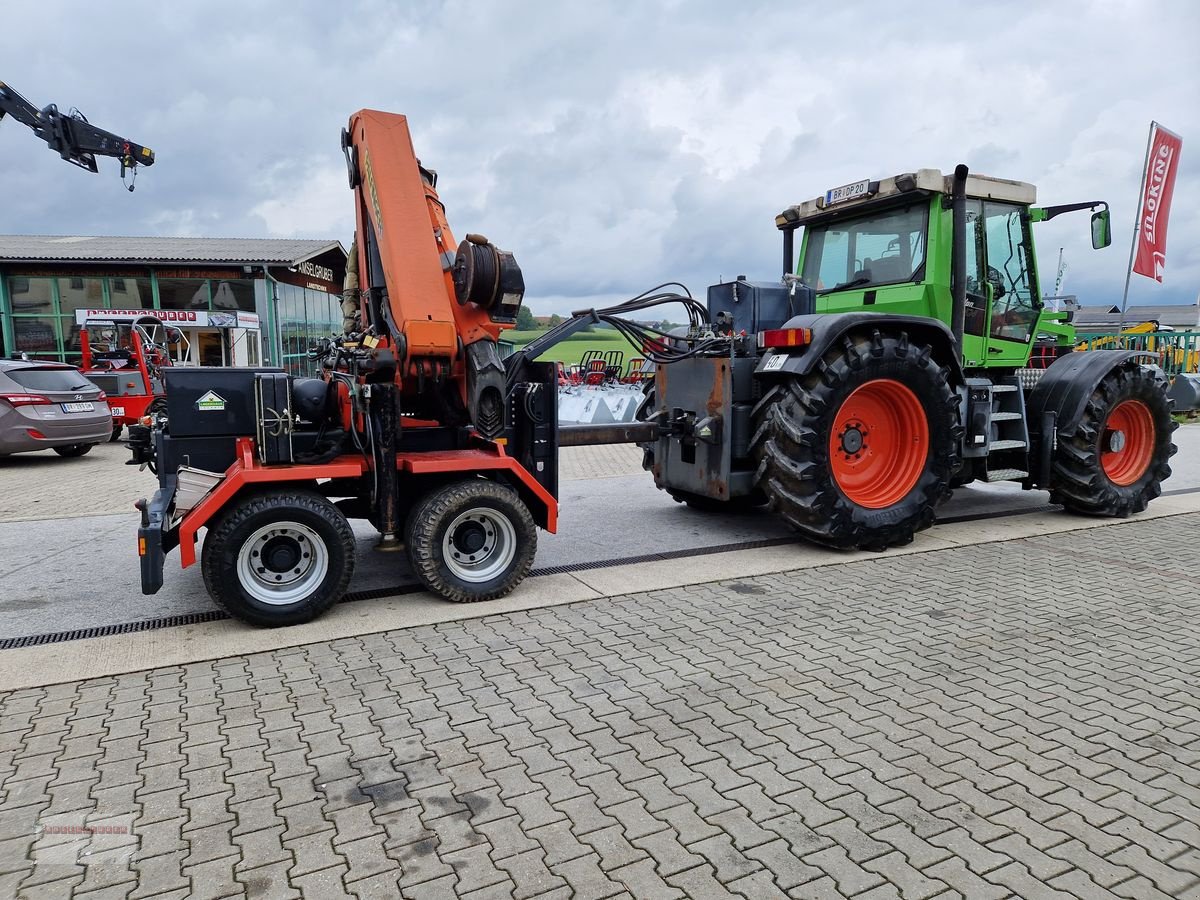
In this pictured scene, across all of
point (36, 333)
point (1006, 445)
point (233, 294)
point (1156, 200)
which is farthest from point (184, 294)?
point (1156, 200)

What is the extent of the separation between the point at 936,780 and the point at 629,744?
3.81 ft

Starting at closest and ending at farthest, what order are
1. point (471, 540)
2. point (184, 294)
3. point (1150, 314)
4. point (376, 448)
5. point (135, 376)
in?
point (376, 448) → point (471, 540) → point (135, 376) → point (184, 294) → point (1150, 314)

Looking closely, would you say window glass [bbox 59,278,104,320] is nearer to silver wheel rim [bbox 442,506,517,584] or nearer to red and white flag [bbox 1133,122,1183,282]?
silver wheel rim [bbox 442,506,517,584]

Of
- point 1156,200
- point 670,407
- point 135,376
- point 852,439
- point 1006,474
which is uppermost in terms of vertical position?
point 1156,200

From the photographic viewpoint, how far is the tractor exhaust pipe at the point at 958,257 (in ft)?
21.0

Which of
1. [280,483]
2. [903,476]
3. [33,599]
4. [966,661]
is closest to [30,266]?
[33,599]

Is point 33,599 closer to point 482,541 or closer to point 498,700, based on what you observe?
point 482,541

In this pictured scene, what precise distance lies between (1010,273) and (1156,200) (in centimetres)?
1053

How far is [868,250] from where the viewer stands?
23.7 feet

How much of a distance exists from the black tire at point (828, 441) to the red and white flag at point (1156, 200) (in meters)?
10.9

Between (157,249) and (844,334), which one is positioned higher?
(157,249)

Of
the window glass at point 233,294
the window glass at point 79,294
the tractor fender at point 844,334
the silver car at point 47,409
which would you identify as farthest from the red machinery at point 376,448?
the window glass at point 79,294

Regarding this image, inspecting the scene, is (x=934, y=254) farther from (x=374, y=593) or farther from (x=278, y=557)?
(x=278, y=557)

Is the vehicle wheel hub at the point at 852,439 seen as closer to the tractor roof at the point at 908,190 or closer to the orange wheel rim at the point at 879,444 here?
the orange wheel rim at the point at 879,444
